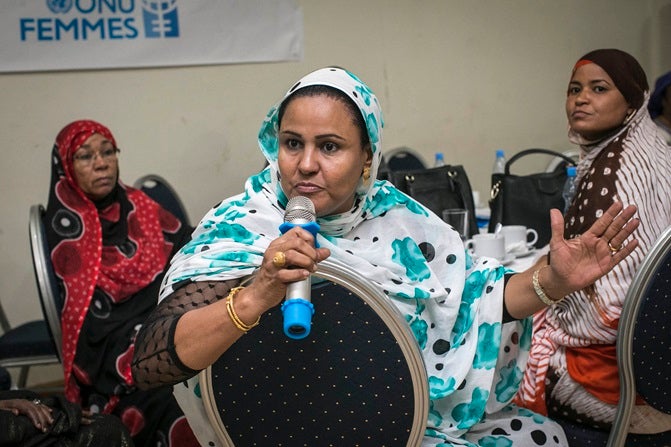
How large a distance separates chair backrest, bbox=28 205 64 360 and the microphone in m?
1.69

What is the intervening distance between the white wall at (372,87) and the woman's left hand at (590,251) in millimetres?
3039

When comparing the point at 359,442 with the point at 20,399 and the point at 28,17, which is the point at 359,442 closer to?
the point at 20,399

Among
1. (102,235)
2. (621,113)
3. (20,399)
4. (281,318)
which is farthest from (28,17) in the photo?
(281,318)

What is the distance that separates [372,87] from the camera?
4668 mm

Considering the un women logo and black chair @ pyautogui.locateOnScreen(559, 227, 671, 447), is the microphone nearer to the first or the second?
black chair @ pyautogui.locateOnScreen(559, 227, 671, 447)

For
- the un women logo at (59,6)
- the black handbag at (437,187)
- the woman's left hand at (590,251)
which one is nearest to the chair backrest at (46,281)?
the black handbag at (437,187)

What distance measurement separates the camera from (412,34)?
15.6 ft

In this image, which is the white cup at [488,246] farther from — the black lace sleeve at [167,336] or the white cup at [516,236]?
the black lace sleeve at [167,336]

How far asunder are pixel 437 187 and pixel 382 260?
1427 millimetres

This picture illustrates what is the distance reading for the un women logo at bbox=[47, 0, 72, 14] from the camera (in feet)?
12.8

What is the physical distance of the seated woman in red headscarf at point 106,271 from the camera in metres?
2.47

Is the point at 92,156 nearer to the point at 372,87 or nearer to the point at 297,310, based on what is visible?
the point at 372,87

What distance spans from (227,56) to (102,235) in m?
1.66

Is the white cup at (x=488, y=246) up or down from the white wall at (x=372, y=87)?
down
